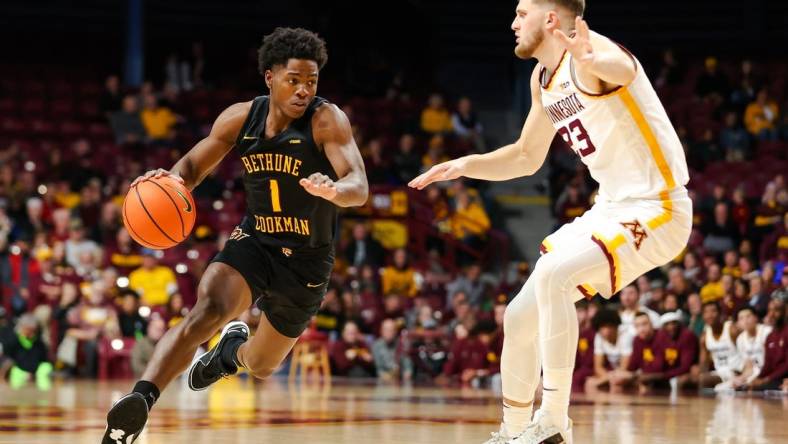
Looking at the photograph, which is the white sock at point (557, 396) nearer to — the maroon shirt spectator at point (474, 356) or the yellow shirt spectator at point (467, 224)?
the maroon shirt spectator at point (474, 356)

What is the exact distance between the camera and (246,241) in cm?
645

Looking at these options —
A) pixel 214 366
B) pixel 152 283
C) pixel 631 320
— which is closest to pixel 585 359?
pixel 631 320

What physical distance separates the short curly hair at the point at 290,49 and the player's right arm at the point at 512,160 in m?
0.96

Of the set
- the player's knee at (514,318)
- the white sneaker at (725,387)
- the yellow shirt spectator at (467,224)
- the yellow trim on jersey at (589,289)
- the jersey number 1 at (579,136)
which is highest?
the yellow shirt spectator at (467,224)

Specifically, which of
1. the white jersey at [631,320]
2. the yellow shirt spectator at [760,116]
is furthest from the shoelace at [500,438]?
the yellow shirt spectator at [760,116]

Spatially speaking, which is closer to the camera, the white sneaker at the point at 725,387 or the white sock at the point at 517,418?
the white sock at the point at 517,418

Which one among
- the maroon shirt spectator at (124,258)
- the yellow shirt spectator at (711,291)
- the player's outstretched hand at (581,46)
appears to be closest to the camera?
the player's outstretched hand at (581,46)

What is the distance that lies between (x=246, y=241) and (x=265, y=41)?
1095 millimetres

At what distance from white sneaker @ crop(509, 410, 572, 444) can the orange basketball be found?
208 cm

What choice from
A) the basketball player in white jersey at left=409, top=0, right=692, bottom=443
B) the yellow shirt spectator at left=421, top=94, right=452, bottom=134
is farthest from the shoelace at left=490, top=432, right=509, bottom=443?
the yellow shirt spectator at left=421, top=94, right=452, bottom=134

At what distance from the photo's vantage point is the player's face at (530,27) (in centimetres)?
548

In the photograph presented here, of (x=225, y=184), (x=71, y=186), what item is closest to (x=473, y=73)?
(x=225, y=184)

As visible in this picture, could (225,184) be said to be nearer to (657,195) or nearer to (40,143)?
(40,143)

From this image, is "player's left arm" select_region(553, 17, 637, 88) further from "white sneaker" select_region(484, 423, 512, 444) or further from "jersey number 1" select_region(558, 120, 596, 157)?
"white sneaker" select_region(484, 423, 512, 444)
